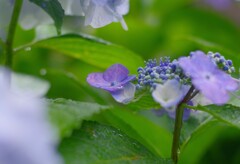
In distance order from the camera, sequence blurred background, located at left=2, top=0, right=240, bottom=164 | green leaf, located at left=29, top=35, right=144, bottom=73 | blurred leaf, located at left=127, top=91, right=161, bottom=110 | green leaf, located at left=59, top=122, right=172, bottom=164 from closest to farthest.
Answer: green leaf, located at left=59, top=122, right=172, bottom=164 < blurred leaf, located at left=127, top=91, right=161, bottom=110 < green leaf, located at left=29, top=35, right=144, bottom=73 < blurred background, located at left=2, top=0, right=240, bottom=164

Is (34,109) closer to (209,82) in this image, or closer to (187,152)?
(209,82)

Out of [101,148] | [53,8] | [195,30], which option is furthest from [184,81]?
[195,30]

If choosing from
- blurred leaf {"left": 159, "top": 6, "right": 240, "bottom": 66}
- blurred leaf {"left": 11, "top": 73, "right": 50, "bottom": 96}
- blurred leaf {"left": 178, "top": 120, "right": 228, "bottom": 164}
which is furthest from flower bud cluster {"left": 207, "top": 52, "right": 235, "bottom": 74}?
blurred leaf {"left": 159, "top": 6, "right": 240, "bottom": 66}

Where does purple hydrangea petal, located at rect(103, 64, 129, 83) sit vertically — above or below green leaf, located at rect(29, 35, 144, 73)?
above

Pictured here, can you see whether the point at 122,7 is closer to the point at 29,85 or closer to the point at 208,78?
the point at 208,78

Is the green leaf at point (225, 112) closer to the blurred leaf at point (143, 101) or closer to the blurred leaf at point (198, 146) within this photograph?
the blurred leaf at point (143, 101)

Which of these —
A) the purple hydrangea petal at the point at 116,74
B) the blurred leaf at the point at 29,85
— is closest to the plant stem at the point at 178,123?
the purple hydrangea petal at the point at 116,74

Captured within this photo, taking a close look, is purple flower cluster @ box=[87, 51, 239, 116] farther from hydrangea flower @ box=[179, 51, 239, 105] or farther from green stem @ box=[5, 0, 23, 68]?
green stem @ box=[5, 0, 23, 68]
